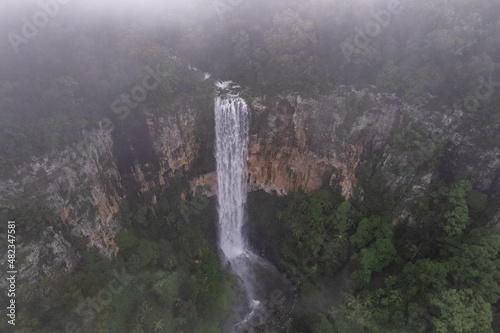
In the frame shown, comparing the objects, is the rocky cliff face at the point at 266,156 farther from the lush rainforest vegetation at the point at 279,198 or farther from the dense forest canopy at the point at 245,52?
the dense forest canopy at the point at 245,52

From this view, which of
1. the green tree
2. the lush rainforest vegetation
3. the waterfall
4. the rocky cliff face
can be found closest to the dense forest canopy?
the lush rainforest vegetation

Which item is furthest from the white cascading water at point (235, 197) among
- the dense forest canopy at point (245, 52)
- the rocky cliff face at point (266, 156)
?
the dense forest canopy at point (245, 52)

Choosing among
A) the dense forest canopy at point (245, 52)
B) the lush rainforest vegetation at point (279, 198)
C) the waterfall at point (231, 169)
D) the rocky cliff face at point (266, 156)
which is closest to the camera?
the lush rainforest vegetation at point (279, 198)

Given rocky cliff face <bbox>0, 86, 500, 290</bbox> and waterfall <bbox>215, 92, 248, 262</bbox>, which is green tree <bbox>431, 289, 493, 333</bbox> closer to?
rocky cliff face <bbox>0, 86, 500, 290</bbox>

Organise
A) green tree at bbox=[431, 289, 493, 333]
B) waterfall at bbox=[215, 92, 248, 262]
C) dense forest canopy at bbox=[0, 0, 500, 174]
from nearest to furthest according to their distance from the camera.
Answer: green tree at bbox=[431, 289, 493, 333], dense forest canopy at bbox=[0, 0, 500, 174], waterfall at bbox=[215, 92, 248, 262]

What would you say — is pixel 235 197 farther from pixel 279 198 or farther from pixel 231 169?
pixel 279 198

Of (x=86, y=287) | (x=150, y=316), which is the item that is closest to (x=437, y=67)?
(x=150, y=316)

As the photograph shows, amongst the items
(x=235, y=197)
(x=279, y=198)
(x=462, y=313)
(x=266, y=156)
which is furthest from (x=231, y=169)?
(x=462, y=313)
